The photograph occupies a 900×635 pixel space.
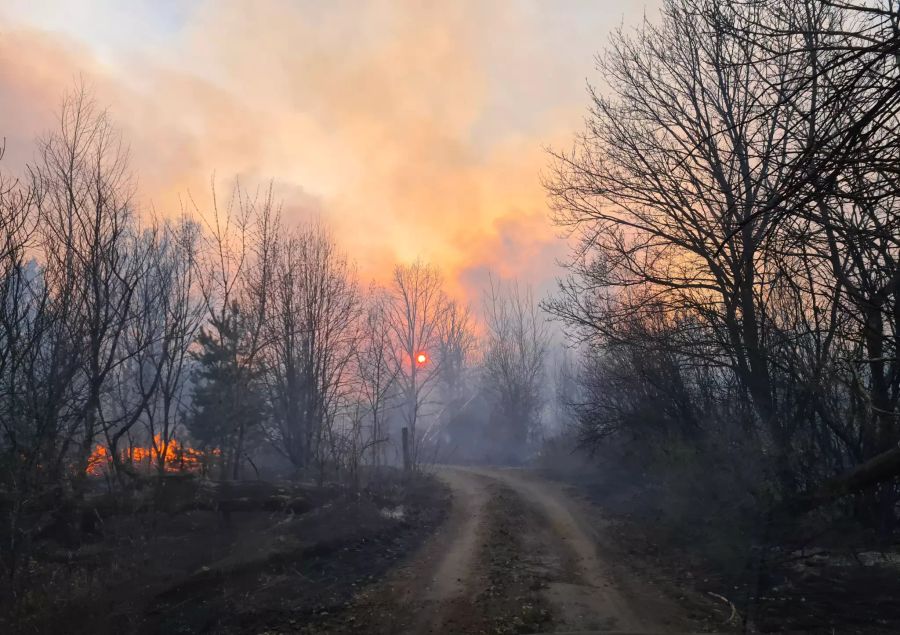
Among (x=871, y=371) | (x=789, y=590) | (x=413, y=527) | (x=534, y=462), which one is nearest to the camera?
(x=789, y=590)

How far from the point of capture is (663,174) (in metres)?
11.9

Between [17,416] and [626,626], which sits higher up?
[17,416]

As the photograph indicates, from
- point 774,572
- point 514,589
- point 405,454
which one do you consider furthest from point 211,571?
point 405,454

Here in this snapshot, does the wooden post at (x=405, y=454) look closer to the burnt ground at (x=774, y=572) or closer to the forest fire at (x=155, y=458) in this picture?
the forest fire at (x=155, y=458)

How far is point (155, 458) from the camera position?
57.7 feet

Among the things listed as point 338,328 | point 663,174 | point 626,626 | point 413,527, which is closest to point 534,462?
point 338,328

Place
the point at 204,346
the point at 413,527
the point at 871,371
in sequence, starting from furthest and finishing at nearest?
the point at 204,346 → the point at 413,527 → the point at 871,371

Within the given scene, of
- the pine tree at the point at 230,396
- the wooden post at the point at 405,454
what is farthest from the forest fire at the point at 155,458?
the wooden post at the point at 405,454

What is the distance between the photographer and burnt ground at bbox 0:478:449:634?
275 inches

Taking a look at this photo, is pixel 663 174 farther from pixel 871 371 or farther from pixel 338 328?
pixel 338 328

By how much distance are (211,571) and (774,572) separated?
887 cm

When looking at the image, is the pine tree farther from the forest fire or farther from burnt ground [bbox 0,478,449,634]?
burnt ground [bbox 0,478,449,634]

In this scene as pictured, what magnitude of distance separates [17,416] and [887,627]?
1187 cm

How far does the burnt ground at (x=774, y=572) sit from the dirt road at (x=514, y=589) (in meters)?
0.66
